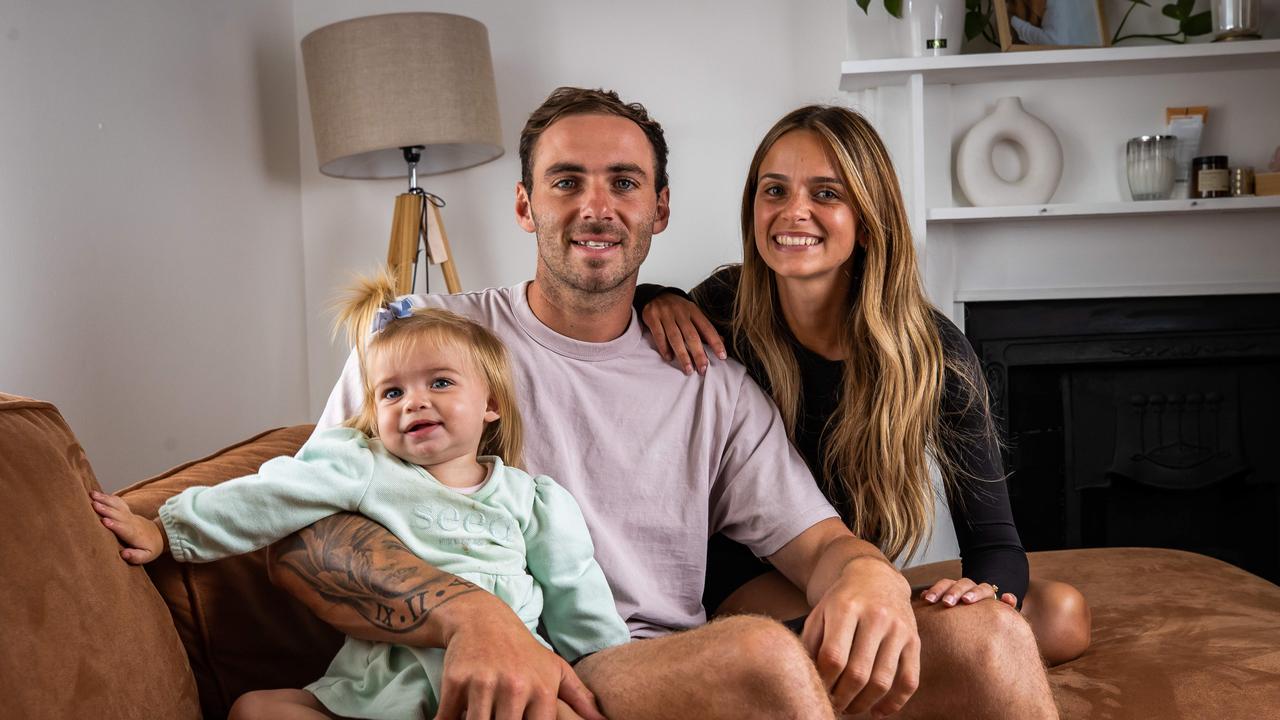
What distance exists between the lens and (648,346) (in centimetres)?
170

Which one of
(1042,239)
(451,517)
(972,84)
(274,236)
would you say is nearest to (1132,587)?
(451,517)

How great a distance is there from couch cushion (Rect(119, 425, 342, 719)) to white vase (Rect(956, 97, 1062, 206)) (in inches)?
89.7

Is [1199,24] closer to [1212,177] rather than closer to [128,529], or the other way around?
[1212,177]

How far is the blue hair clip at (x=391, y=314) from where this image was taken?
55.4 inches

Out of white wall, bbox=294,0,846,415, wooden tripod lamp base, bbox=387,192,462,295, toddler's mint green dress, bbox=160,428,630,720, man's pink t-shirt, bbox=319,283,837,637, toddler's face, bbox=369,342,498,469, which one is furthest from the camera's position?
white wall, bbox=294,0,846,415

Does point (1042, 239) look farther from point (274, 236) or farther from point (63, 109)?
point (63, 109)

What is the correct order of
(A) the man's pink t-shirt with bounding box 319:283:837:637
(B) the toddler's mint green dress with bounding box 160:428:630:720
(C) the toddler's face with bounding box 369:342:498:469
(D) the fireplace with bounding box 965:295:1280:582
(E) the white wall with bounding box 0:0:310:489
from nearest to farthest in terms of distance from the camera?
(B) the toddler's mint green dress with bounding box 160:428:630:720 < (C) the toddler's face with bounding box 369:342:498:469 < (A) the man's pink t-shirt with bounding box 319:283:837:637 < (E) the white wall with bounding box 0:0:310:489 < (D) the fireplace with bounding box 965:295:1280:582

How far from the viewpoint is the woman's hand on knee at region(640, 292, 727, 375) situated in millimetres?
1665

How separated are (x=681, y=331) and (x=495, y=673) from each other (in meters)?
0.74

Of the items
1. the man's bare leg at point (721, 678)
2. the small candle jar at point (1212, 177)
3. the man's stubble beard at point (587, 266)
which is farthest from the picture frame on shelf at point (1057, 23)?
the man's bare leg at point (721, 678)

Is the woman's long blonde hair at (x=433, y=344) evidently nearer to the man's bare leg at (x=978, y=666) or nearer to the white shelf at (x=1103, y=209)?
the man's bare leg at (x=978, y=666)

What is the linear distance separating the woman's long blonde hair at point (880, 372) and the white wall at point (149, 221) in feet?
4.48

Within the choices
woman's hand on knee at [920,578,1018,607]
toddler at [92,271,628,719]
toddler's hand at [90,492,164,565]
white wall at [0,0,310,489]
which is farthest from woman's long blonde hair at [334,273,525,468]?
white wall at [0,0,310,489]

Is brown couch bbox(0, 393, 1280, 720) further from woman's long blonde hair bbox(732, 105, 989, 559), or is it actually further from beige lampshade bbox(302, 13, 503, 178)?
beige lampshade bbox(302, 13, 503, 178)
